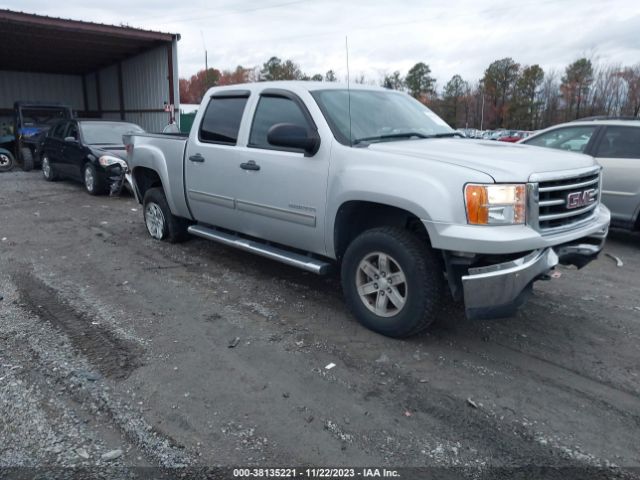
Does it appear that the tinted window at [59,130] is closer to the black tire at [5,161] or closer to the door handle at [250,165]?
the black tire at [5,161]

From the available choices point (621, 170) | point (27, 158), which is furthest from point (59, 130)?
point (621, 170)

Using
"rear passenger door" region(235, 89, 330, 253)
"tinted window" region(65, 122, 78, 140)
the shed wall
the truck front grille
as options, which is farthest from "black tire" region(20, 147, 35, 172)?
the truck front grille

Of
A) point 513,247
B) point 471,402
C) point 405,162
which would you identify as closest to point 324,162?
point 405,162

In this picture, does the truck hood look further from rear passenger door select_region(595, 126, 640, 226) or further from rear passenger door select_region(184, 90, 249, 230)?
rear passenger door select_region(595, 126, 640, 226)

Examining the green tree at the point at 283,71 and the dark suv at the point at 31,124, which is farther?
the green tree at the point at 283,71

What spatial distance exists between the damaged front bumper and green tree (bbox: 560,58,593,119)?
6036cm

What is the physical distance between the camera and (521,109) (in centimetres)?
6341

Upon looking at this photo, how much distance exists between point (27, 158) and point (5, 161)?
24.4 inches

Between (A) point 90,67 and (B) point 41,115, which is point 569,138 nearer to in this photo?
(B) point 41,115

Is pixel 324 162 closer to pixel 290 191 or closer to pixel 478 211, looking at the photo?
pixel 290 191

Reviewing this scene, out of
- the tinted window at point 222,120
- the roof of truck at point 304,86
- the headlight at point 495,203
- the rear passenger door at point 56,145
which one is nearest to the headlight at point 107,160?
the rear passenger door at point 56,145

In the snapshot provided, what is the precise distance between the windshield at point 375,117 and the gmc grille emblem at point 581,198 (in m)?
1.43

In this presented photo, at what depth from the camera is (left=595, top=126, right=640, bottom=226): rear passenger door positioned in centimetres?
690

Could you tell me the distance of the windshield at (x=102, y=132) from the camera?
11.6m
